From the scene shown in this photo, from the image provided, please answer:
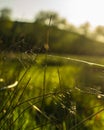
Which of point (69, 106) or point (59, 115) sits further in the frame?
point (59, 115)

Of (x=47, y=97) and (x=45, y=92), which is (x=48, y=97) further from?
(x=47, y=97)

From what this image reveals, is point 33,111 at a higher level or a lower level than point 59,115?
lower

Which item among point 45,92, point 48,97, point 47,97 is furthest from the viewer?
point 48,97

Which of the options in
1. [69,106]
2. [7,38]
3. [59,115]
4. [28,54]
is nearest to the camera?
[69,106]

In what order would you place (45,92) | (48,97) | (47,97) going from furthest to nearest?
1. (48,97)
2. (45,92)
3. (47,97)

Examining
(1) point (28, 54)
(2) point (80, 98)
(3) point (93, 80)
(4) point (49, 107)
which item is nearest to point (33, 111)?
(4) point (49, 107)

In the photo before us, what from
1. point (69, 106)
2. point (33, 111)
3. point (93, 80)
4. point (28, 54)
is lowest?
point (33, 111)

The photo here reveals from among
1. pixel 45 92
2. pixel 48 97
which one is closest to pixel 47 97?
pixel 45 92

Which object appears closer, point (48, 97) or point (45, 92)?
point (45, 92)

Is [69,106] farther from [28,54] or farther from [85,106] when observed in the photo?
[85,106]

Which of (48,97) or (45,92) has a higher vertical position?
(45,92)

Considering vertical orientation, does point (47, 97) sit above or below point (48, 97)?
above
